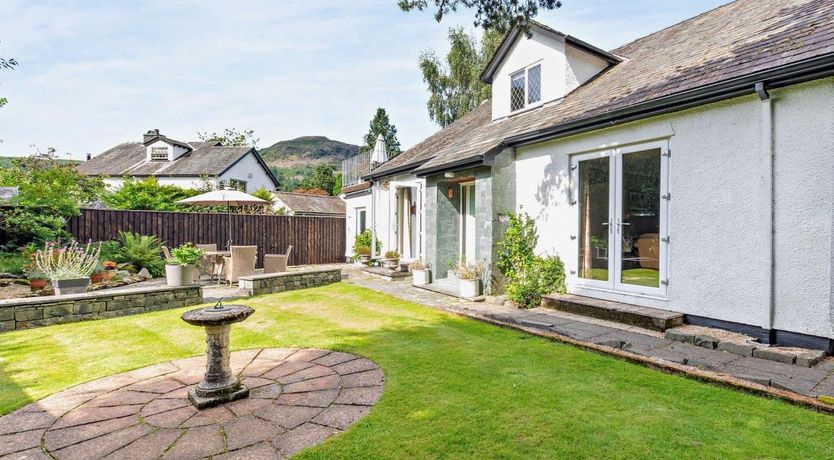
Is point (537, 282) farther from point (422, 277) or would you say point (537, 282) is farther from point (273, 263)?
point (273, 263)

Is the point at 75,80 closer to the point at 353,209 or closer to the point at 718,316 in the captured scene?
the point at 353,209

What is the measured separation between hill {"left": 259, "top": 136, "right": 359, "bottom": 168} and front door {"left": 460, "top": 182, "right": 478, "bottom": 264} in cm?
9437

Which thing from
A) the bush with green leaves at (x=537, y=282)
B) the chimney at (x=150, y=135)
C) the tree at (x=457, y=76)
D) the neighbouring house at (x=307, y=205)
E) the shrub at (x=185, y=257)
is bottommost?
the bush with green leaves at (x=537, y=282)

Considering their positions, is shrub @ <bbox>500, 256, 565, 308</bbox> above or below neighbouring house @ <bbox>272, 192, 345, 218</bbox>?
below

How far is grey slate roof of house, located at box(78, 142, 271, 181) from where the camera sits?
102 ft

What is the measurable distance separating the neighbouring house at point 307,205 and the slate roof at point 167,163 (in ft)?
15.8

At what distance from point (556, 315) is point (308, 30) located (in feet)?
30.7

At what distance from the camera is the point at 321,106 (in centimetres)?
3042

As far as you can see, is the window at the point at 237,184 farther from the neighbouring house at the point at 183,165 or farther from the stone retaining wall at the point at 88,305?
the stone retaining wall at the point at 88,305

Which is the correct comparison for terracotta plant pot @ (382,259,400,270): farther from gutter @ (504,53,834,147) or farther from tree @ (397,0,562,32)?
tree @ (397,0,562,32)

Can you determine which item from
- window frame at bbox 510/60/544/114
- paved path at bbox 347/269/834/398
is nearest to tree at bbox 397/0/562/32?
window frame at bbox 510/60/544/114

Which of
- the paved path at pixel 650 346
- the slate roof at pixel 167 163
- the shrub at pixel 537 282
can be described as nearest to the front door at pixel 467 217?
the paved path at pixel 650 346

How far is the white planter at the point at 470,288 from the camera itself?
905cm

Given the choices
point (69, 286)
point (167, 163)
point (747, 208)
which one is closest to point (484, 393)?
point (747, 208)
